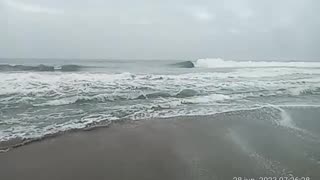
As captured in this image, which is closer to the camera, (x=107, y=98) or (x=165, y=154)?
(x=165, y=154)

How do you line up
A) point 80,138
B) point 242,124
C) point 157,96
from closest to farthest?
point 80,138 < point 242,124 < point 157,96

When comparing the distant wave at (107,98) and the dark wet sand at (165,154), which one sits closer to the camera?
the dark wet sand at (165,154)

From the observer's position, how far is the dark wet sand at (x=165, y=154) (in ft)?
14.0

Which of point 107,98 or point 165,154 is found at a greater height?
point 107,98

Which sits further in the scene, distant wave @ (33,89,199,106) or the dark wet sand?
distant wave @ (33,89,199,106)

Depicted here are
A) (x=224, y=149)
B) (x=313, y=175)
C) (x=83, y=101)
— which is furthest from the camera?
(x=83, y=101)

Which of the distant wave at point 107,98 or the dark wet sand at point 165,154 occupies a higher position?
the distant wave at point 107,98

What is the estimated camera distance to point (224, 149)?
539cm

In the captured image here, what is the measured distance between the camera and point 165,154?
17.0 feet

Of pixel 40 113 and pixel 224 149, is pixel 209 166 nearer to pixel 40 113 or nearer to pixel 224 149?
pixel 224 149

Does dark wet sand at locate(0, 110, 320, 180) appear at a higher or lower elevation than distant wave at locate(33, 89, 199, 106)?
lower

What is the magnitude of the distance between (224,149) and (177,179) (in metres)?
1.61

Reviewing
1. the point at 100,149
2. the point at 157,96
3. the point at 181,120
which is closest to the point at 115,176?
the point at 100,149

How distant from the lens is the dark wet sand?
4266mm
